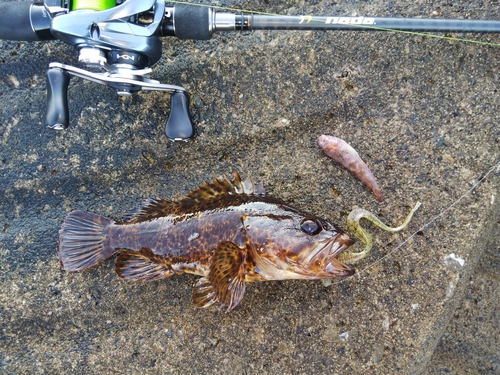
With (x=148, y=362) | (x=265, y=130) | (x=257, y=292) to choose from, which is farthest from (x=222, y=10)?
(x=148, y=362)

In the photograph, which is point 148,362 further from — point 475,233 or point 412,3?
point 412,3

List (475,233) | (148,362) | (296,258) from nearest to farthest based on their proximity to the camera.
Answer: (296,258), (475,233), (148,362)

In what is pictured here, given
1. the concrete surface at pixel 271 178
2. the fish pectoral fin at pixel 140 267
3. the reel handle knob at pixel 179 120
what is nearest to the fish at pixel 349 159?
the concrete surface at pixel 271 178

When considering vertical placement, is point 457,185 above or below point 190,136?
below

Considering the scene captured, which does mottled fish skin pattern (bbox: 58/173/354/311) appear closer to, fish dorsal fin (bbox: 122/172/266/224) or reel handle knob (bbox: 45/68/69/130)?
fish dorsal fin (bbox: 122/172/266/224)

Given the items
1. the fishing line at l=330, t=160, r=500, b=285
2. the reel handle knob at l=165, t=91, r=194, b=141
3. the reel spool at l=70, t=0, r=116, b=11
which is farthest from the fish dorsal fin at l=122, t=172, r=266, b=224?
the reel spool at l=70, t=0, r=116, b=11

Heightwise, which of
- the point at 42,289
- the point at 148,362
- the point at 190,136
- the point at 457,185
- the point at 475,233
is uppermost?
the point at 190,136

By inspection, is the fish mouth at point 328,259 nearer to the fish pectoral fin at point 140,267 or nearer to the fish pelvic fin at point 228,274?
the fish pelvic fin at point 228,274
